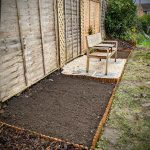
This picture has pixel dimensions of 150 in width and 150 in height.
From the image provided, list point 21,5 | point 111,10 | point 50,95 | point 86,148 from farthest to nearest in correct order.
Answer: point 111,10, point 50,95, point 21,5, point 86,148

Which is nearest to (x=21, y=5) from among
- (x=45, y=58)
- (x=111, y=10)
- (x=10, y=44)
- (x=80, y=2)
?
(x=10, y=44)

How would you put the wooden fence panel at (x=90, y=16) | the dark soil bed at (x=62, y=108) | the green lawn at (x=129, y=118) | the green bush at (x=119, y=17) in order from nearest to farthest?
the green lawn at (x=129, y=118) < the dark soil bed at (x=62, y=108) < the wooden fence panel at (x=90, y=16) < the green bush at (x=119, y=17)

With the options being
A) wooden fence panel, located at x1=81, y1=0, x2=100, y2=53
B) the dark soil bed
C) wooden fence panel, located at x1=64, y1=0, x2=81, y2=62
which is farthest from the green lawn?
wooden fence panel, located at x1=81, y1=0, x2=100, y2=53

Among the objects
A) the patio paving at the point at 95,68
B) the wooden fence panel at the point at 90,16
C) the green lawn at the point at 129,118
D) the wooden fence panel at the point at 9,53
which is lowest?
the green lawn at the point at 129,118

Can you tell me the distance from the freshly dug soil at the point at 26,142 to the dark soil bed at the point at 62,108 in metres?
0.21

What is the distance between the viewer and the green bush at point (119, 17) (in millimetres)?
14625

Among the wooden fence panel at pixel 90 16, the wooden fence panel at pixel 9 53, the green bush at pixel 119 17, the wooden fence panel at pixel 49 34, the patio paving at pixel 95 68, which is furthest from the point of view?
the green bush at pixel 119 17

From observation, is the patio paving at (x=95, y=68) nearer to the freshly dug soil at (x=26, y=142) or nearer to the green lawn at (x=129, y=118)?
the green lawn at (x=129, y=118)

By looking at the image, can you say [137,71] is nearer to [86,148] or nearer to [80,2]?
[80,2]

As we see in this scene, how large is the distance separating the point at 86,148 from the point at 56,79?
3517 millimetres

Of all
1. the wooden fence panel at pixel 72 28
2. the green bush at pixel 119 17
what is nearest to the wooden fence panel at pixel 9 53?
the wooden fence panel at pixel 72 28

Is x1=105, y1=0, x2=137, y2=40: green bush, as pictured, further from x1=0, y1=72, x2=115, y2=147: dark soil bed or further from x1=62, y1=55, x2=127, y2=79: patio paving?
x1=0, y1=72, x2=115, y2=147: dark soil bed

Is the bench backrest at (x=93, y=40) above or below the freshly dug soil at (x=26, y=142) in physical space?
above

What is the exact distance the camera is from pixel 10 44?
183 inches
